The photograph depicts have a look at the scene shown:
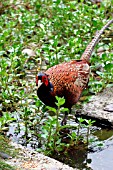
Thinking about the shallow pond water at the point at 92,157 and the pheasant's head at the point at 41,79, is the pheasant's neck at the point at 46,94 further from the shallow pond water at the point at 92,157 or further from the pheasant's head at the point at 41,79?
the shallow pond water at the point at 92,157

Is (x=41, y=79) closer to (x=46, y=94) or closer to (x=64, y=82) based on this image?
(x=46, y=94)

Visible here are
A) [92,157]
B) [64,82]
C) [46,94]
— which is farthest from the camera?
[64,82]

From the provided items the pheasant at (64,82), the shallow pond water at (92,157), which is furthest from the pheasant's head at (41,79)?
the shallow pond water at (92,157)

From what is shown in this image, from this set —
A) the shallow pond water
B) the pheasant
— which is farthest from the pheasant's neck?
the shallow pond water

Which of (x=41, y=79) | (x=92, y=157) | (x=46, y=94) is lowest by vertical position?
(x=92, y=157)

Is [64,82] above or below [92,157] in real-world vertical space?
above

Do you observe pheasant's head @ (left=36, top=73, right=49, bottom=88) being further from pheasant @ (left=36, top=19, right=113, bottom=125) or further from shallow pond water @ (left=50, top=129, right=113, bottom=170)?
shallow pond water @ (left=50, top=129, right=113, bottom=170)

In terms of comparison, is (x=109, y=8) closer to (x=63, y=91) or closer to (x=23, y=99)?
(x=23, y=99)

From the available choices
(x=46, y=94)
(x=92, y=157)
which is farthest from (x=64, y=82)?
(x=92, y=157)

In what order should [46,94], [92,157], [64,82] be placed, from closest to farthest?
[92,157] → [46,94] → [64,82]

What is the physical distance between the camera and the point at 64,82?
5297mm

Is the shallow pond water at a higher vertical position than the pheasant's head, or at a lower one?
lower

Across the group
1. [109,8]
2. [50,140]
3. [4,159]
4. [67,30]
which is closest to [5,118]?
[50,140]

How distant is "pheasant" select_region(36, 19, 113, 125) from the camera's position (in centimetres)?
506
